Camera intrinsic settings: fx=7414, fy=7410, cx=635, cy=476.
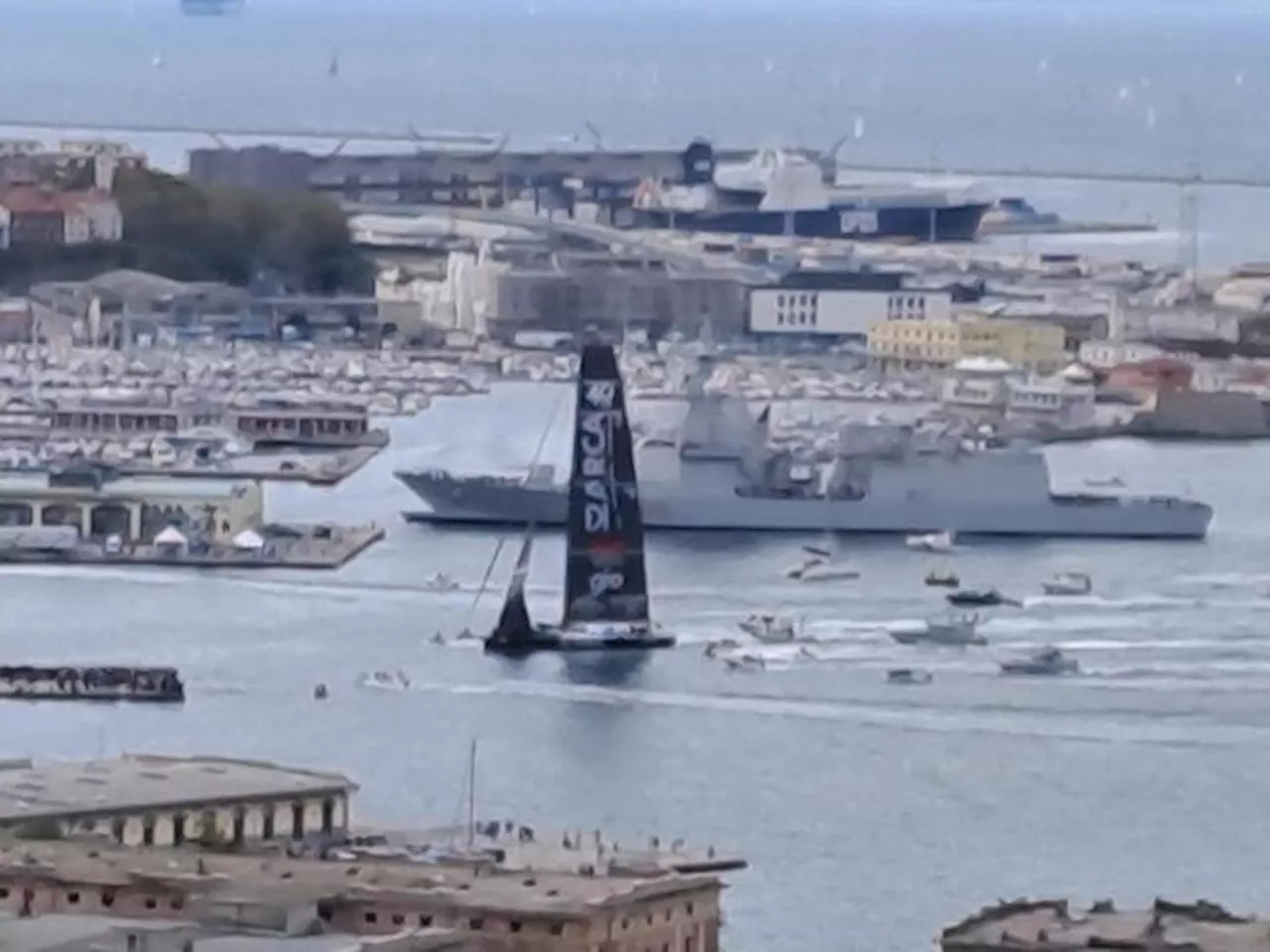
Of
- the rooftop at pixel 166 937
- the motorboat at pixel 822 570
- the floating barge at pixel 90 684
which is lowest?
the motorboat at pixel 822 570

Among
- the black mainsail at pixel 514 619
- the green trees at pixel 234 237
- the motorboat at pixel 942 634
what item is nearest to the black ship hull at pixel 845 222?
the green trees at pixel 234 237

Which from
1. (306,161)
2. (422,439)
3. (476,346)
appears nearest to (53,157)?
(306,161)

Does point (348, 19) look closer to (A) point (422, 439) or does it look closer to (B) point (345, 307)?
(B) point (345, 307)

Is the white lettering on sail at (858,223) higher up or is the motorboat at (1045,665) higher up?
the white lettering on sail at (858,223)

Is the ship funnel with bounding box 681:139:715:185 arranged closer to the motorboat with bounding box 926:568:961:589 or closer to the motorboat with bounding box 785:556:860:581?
the motorboat with bounding box 785:556:860:581

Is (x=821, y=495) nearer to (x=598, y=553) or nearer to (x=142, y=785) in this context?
(x=598, y=553)

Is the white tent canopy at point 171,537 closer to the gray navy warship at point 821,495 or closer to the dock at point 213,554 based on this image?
the dock at point 213,554
